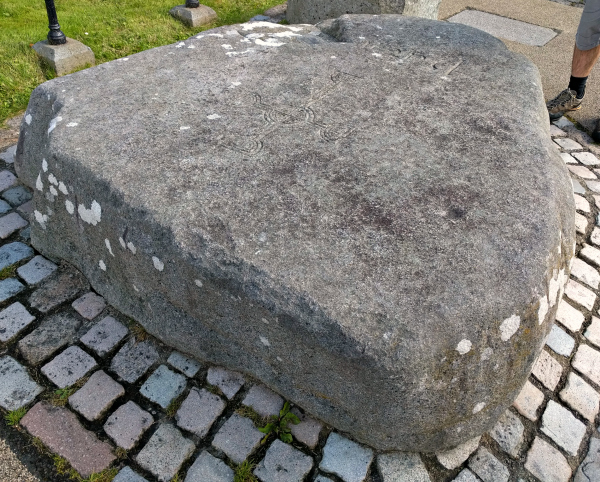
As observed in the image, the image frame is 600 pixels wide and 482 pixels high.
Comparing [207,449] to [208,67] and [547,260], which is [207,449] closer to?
[547,260]

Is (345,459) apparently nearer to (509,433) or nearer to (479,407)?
(479,407)

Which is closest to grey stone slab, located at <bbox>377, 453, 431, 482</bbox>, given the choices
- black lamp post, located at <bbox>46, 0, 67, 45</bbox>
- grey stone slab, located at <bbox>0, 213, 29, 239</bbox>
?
grey stone slab, located at <bbox>0, 213, 29, 239</bbox>

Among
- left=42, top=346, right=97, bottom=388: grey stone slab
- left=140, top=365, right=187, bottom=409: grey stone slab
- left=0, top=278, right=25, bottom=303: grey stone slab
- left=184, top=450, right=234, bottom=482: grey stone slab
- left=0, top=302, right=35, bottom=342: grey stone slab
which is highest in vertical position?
left=0, top=278, right=25, bottom=303: grey stone slab

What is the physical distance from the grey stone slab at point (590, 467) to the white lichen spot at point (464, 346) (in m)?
0.73

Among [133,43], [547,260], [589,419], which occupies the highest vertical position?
[547,260]

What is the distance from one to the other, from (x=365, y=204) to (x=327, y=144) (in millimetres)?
456

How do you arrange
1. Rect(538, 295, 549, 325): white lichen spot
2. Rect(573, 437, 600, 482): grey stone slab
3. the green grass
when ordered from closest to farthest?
Rect(538, 295, 549, 325): white lichen spot
Rect(573, 437, 600, 482): grey stone slab
the green grass

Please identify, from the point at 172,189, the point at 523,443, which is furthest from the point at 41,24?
the point at 523,443

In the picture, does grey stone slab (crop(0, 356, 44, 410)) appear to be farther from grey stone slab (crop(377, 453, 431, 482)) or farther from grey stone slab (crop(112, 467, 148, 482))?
grey stone slab (crop(377, 453, 431, 482))

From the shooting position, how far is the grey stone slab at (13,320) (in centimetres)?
219

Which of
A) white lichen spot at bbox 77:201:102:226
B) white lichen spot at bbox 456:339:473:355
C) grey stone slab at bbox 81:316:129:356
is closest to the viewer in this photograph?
white lichen spot at bbox 456:339:473:355

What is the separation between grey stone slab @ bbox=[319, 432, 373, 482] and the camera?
179cm

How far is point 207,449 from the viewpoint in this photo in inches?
73.0

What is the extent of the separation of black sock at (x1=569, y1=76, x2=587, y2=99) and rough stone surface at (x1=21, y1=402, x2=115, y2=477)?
13.4 feet
